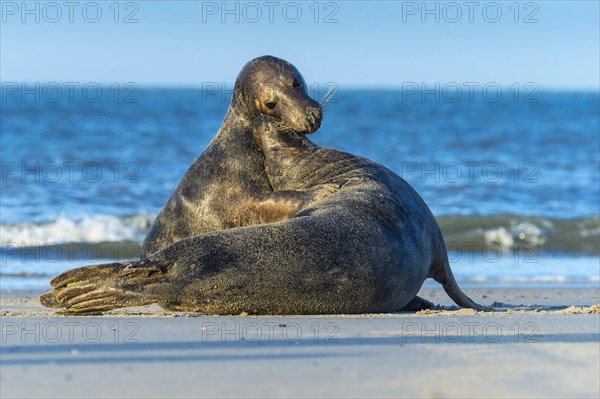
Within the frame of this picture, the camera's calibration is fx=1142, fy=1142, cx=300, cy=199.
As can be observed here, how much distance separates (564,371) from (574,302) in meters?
4.12

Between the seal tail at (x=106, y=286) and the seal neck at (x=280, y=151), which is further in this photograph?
the seal neck at (x=280, y=151)

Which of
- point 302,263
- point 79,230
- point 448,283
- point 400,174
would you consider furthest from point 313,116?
point 400,174

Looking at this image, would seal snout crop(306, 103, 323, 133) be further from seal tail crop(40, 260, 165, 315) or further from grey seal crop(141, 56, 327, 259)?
seal tail crop(40, 260, 165, 315)

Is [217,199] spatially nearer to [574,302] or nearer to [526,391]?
[574,302]

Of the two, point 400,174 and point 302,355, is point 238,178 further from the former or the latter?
point 400,174

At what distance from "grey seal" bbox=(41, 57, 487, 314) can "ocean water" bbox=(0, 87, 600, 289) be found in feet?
11.3

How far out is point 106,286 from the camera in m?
5.99

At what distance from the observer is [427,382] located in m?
4.16

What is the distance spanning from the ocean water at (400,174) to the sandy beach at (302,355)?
13.9ft

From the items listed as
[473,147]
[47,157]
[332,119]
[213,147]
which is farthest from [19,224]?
[332,119]

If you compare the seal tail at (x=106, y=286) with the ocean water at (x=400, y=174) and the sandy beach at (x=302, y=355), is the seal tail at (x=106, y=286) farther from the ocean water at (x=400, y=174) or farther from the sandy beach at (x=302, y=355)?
the ocean water at (x=400, y=174)

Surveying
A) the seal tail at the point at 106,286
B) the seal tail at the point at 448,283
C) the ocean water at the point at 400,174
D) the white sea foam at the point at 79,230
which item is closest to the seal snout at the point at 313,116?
the seal tail at the point at 448,283

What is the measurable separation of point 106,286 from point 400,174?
48.2 feet

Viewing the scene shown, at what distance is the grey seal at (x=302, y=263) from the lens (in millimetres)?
5980
